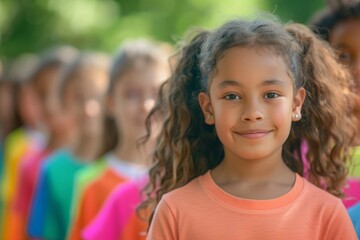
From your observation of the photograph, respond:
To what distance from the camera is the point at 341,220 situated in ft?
13.1

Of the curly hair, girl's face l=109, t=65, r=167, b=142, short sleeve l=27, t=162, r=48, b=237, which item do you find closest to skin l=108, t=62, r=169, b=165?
girl's face l=109, t=65, r=167, b=142

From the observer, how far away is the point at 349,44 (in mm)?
5211

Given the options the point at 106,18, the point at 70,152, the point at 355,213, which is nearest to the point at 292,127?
the point at 355,213

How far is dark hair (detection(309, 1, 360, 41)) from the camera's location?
17.6ft

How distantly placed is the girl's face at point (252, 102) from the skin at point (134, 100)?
2278mm

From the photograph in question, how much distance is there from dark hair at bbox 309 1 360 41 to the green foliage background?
547cm

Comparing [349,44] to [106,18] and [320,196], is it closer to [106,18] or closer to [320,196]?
[320,196]

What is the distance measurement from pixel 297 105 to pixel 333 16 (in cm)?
132

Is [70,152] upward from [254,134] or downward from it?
downward

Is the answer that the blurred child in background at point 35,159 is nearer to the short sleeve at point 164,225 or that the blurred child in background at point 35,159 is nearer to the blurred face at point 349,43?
the blurred face at point 349,43

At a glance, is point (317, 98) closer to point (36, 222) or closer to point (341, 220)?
point (341, 220)

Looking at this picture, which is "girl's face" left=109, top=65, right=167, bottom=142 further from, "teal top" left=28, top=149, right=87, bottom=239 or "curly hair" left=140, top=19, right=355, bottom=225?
"curly hair" left=140, top=19, right=355, bottom=225

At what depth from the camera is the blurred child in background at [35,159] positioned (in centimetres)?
897

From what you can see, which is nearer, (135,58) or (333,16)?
(333,16)
